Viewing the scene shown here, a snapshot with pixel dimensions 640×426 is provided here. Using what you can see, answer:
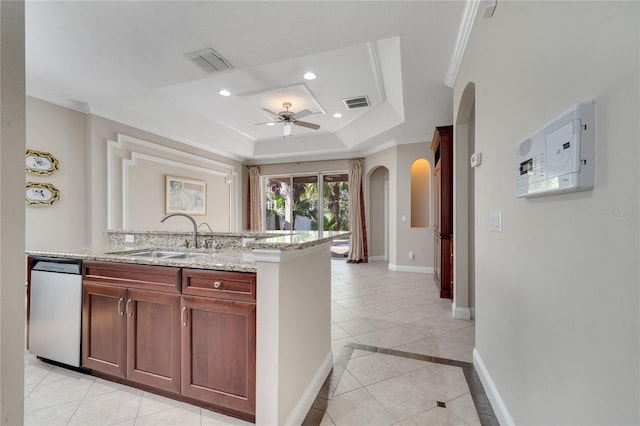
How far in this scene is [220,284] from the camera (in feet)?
5.05

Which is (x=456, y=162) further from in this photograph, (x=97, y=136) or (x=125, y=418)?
(x=97, y=136)

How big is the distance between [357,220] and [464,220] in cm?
382

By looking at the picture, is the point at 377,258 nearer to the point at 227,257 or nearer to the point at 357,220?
the point at 357,220

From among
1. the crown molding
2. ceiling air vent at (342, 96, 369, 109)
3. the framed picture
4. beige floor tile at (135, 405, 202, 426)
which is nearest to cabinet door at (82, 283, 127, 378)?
beige floor tile at (135, 405, 202, 426)

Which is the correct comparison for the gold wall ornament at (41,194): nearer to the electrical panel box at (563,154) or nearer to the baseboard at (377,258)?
the electrical panel box at (563,154)

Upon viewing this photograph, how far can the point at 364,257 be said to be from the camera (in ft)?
22.4

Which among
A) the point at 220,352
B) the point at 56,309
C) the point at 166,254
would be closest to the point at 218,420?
the point at 220,352

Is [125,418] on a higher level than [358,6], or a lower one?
lower

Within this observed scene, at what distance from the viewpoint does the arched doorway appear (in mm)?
7148

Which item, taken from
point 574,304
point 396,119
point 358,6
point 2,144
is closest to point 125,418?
point 2,144

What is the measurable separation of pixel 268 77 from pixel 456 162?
2.55 metres

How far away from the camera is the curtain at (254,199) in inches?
302

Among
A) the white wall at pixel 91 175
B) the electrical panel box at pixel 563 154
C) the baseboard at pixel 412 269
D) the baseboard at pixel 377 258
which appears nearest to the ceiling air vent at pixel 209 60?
the white wall at pixel 91 175

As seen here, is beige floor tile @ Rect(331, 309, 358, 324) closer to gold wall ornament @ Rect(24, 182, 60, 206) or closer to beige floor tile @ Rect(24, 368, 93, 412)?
beige floor tile @ Rect(24, 368, 93, 412)
